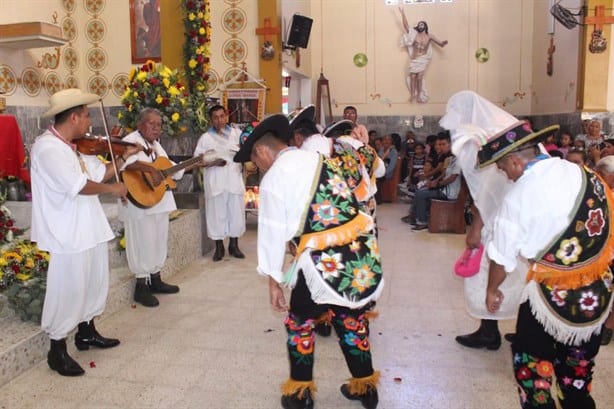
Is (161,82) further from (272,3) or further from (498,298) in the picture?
(498,298)

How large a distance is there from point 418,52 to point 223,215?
771 centimetres

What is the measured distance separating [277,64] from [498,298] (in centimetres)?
666

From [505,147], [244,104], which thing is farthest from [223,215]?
[505,147]

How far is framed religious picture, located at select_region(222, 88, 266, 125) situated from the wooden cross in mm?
4672

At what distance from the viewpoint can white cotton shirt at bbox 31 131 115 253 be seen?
9.89 ft

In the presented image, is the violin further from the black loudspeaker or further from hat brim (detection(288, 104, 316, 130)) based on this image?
the black loudspeaker

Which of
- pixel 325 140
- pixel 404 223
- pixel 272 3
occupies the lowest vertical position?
pixel 404 223

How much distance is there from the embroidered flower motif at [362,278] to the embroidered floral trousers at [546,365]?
646mm

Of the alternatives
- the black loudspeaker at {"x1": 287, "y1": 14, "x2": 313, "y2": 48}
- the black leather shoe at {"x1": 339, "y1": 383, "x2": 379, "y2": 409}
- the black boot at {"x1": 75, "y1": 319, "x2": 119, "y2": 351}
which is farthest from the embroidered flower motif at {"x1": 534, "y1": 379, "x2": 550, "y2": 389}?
the black loudspeaker at {"x1": 287, "y1": 14, "x2": 313, "y2": 48}

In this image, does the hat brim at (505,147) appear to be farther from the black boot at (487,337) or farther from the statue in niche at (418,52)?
the statue in niche at (418,52)

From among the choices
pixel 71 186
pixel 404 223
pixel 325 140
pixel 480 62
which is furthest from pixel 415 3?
pixel 71 186

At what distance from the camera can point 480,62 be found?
11.8 meters

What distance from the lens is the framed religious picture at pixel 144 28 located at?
903 cm

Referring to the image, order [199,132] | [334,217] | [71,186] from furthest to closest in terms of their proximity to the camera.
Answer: [199,132]
[71,186]
[334,217]
